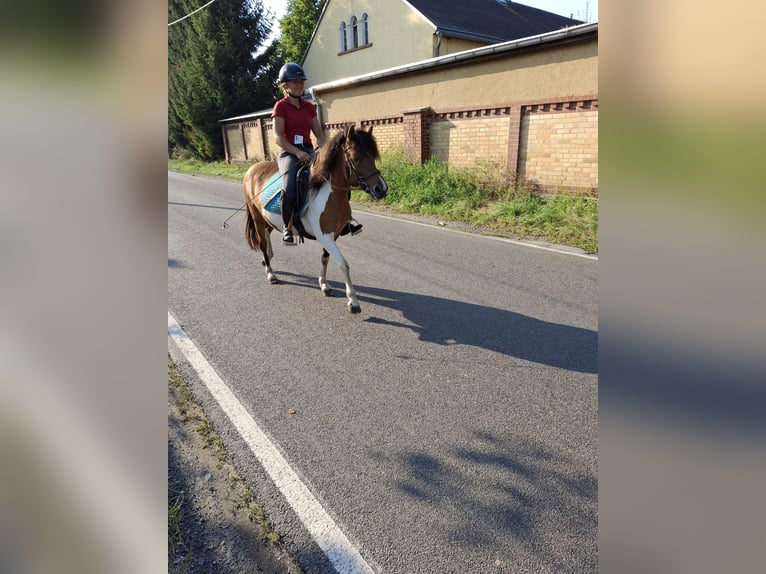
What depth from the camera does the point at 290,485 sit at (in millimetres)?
2627

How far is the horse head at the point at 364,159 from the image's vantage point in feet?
16.2

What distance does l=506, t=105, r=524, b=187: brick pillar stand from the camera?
11.1m

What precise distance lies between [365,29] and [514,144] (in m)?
18.2

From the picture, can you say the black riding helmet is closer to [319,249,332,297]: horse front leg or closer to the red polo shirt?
the red polo shirt

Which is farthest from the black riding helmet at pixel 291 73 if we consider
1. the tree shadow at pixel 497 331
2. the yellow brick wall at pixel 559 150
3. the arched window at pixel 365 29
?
the arched window at pixel 365 29

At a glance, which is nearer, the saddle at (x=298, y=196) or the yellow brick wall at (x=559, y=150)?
the saddle at (x=298, y=196)

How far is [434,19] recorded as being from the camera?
20484mm

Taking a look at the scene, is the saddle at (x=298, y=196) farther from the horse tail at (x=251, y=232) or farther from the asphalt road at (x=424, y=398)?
the asphalt road at (x=424, y=398)

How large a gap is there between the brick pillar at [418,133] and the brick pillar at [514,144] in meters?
3.03

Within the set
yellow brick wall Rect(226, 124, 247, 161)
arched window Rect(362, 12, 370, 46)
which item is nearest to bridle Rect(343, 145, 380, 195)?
arched window Rect(362, 12, 370, 46)

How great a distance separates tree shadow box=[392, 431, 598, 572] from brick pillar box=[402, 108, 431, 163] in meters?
11.8
